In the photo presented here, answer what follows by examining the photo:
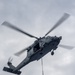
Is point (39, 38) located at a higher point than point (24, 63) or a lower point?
higher

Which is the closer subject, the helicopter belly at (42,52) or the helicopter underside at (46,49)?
the helicopter underside at (46,49)

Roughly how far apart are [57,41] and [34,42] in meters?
5.25

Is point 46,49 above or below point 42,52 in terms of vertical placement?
above

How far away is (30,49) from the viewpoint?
47469 mm

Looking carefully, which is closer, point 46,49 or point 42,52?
point 46,49

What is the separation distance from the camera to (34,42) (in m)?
46.9

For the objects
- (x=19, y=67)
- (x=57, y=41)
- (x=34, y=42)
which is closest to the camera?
(x=57, y=41)

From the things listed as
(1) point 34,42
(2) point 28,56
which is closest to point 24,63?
(2) point 28,56

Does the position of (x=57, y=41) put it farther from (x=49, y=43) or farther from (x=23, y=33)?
(x=23, y=33)

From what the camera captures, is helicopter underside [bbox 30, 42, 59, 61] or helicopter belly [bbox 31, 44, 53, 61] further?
helicopter belly [bbox 31, 44, 53, 61]

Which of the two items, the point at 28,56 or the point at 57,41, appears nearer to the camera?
A: the point at 57,41

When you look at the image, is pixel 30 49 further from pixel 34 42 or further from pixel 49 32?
pixel 49 32

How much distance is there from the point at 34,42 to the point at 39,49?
7.78ft

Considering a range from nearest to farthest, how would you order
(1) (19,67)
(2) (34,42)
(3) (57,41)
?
(3) (57,41)
(2) (34,42)
(1) (19,67)
